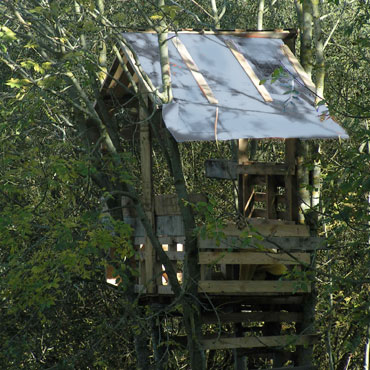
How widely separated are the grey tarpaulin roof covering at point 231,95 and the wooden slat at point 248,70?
2 centimetres

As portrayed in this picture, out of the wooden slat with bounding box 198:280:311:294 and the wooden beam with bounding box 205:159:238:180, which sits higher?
the wooden beam with bounding box 205:159:238:180

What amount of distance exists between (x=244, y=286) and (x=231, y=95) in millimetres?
2195

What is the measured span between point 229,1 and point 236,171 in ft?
27.4

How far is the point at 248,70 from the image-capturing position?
9352 mm

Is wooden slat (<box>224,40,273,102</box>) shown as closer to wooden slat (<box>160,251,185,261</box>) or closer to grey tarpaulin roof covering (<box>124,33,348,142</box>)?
grey tarpaulin roof covering (<box>124,33,348,142</box>)

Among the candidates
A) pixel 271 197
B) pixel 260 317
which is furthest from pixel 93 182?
pixel 271 197

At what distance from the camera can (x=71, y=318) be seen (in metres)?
14.9

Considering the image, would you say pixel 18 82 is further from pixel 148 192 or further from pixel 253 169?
pixel 253 169

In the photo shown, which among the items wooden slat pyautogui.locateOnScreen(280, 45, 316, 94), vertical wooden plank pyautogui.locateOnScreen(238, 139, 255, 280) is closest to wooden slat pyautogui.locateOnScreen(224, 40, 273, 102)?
wooden slat pyautogui.locateOnScreen(280, 45, 316, 94)

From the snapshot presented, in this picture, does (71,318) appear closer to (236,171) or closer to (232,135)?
(236,171)

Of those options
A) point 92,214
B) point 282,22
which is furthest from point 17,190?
point 282,22

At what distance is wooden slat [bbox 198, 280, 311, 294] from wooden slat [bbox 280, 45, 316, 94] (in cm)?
230

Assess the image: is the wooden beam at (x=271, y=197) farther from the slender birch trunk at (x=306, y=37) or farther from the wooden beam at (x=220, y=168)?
the slender birch trunk at (x=306, y=37)

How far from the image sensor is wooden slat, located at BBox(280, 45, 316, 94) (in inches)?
364
